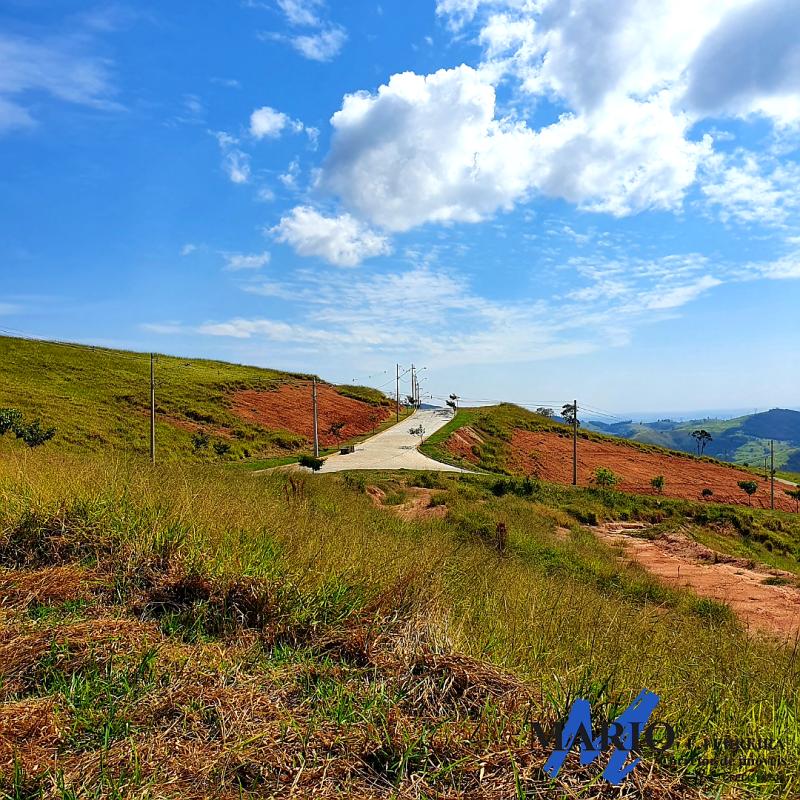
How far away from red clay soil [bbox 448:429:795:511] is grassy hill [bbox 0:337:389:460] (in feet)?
62.0

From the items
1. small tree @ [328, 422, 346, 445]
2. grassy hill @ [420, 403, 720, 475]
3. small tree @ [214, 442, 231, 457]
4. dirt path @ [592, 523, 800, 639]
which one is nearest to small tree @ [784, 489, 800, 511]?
Result: grassy hill @ [420, 403, 720, 475]

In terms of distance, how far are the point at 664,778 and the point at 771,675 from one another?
3.29 m

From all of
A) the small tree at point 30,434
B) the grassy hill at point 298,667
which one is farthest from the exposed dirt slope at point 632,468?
the grassy hill at point 298,667

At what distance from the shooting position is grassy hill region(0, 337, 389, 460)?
114 ft

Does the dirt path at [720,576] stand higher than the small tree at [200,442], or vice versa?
the small tree at [200,442]

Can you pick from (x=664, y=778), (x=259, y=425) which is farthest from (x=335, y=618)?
(x=259, y=425)

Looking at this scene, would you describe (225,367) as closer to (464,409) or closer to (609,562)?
(464,409)

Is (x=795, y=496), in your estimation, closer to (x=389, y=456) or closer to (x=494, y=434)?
(x=494, y=434)

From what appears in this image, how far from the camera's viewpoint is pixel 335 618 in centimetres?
381

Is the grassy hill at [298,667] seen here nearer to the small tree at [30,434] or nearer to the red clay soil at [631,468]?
the small tree at [30,434]

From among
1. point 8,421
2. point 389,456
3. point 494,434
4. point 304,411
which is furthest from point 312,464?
point 494,434

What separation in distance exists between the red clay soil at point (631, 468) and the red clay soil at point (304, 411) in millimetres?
13495

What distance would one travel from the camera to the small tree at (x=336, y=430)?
4942cm

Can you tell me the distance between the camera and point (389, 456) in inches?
1430
